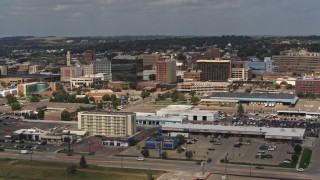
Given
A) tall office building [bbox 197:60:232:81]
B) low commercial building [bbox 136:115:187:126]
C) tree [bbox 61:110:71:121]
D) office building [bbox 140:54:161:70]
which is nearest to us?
low commercial building [bbox 136:115:187:126]

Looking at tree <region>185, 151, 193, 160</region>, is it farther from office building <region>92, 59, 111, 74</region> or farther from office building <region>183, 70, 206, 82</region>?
office building <region>92, 59, 111, 74</region>

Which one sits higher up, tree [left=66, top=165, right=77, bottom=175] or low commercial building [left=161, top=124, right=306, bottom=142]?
low commercial building [left=161, top=124, right=306, bottom=142]

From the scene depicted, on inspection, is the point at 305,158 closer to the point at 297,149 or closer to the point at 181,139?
the point at 297,149

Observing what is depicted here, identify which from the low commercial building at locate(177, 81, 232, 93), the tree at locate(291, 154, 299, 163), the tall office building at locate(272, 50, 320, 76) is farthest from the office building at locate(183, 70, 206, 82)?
the tree at locate(291, 154, 299, 163)

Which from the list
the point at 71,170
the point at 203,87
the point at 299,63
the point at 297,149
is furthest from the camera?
the point at 299,63

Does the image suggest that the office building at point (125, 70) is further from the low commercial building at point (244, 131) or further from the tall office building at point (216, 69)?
the low commercial building at point (244, 131)

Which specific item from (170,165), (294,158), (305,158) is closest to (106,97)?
(170,165)
